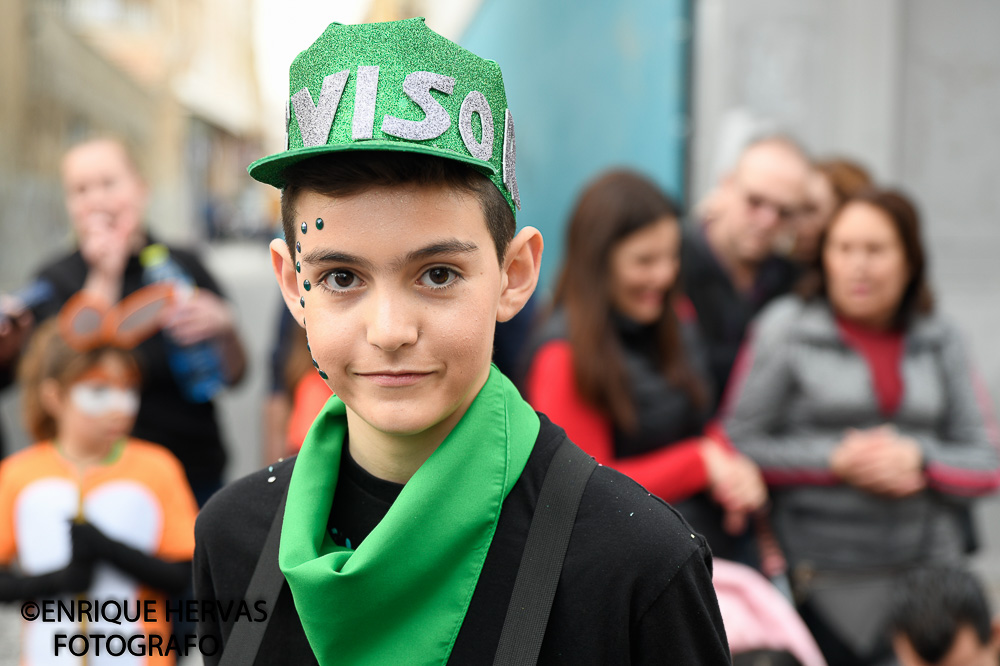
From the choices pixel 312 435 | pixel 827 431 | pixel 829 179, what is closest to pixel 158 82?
pixel 829 179

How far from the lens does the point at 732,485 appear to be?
3.16 m

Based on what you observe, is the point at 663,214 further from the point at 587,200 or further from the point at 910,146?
the point at 910,146

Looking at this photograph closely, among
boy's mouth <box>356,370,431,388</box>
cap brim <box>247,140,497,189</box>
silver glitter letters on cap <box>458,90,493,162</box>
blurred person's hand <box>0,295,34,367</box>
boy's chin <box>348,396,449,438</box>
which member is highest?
silver glitter letters on cap <box>458,90,493,162</box>

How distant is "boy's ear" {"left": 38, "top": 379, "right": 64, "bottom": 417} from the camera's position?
2.92 metres

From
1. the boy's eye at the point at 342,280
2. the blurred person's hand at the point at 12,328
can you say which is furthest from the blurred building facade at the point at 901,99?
the boy's eye at the point at 342,280

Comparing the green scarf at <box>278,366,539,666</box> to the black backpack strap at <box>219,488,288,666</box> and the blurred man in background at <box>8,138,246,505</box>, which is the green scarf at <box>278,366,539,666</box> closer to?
the black backpack strap at <box>219,488,288,666</box>

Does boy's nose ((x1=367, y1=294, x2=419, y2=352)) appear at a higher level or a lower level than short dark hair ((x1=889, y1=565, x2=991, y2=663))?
higher

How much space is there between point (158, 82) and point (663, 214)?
1089 centimetres

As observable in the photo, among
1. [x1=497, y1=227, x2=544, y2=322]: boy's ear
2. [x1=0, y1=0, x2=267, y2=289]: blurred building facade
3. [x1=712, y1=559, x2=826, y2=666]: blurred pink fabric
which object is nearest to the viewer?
[x1=497, y1=227, x2=544, y2=322]: boy's ear

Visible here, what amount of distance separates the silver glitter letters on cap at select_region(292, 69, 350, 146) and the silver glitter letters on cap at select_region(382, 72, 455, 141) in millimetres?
80

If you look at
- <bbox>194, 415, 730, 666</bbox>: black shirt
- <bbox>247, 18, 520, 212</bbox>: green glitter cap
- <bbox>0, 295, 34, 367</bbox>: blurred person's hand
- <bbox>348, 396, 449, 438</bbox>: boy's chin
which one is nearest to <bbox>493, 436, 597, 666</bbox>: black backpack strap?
<bbox>194, 415, 730, 666</bbox>: black shirt

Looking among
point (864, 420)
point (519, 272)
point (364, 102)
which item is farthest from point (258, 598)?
point (864, 420)

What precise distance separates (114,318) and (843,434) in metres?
2.57

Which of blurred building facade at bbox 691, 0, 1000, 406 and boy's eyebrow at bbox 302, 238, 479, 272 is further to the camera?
blurred building facade at bbox 691, 0, 1000, 406
